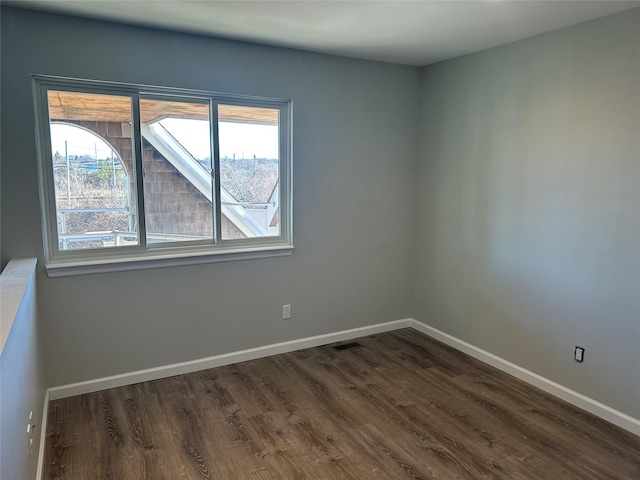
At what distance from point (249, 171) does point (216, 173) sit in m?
0.28

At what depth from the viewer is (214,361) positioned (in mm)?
3299

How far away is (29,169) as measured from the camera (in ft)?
8.46

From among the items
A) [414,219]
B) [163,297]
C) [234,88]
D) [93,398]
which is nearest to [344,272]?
[414,219]

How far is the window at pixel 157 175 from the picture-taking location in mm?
2728

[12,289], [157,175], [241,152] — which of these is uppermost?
[241,152]

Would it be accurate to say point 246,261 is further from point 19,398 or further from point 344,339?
point 19,398

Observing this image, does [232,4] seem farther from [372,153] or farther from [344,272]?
[344,272]

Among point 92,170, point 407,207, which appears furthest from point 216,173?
point 407,207

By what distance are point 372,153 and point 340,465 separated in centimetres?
251

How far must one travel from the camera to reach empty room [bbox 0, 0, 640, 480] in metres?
2.40

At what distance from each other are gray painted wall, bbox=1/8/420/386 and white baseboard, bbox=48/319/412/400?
0.05m

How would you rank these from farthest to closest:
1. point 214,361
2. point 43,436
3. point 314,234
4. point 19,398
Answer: point 314,234, point 214,361, point 43,436, point 19,398

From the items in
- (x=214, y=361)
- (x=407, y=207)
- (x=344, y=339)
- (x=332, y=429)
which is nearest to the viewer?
(x=332, y=429)

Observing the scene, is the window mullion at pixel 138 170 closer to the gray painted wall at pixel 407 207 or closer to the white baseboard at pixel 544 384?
the gray painted wall at pixel 407 207
